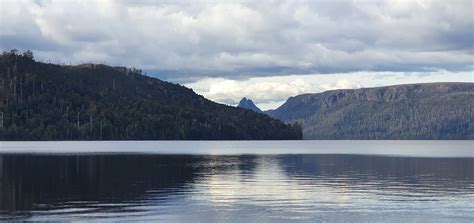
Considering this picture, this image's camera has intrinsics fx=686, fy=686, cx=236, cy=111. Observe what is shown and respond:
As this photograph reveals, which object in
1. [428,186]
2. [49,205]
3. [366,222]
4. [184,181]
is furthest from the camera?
[184,181]

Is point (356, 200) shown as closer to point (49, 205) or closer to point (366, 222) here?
point (366, 222)

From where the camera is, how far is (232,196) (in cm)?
7325

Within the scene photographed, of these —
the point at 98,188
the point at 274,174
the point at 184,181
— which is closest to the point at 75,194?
the point at 98,188

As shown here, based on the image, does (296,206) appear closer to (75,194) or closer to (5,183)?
(75,194)

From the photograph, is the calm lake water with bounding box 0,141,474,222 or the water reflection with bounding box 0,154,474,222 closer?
the calm lake water with bounding box 0,141,474,222

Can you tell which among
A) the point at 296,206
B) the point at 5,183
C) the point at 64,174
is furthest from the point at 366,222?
the point at 64,174

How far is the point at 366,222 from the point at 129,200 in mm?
25414

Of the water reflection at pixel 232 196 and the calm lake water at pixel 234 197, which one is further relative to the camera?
the water reflection at pixel 232 196

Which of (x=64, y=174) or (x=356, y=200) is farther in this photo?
(x=64, y=174)

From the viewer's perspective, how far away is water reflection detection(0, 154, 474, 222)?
5812 centimetres

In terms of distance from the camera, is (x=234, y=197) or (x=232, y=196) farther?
(x=232, y=196)

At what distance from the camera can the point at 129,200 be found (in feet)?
225

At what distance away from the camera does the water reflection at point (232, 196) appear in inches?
2288

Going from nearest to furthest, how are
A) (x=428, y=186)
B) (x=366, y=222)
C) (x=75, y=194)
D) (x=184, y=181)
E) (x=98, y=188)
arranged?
(x=366, y=222) → (x=75, y=194) → (x=98, y=188) → (x=428, y=186) → (x=184, y=181)
